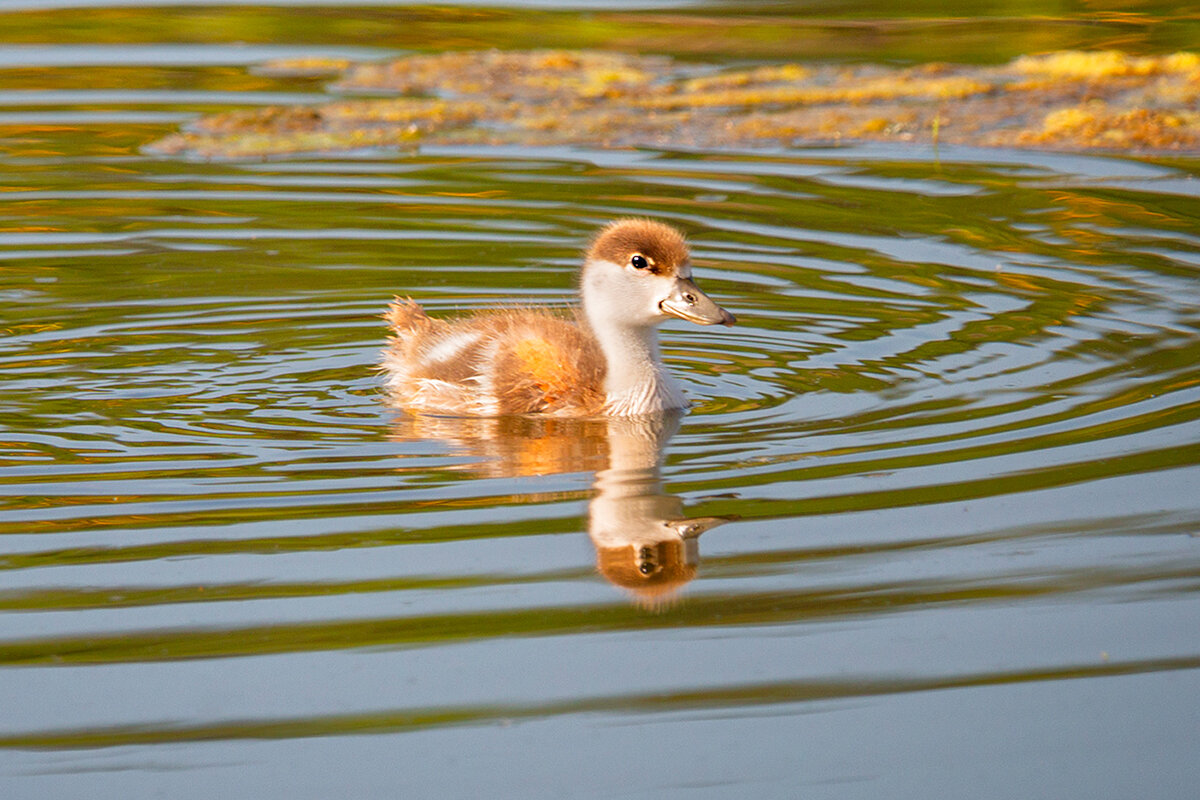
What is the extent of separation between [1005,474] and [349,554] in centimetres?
219

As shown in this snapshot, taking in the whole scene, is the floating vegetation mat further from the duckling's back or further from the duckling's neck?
the duckling's neck

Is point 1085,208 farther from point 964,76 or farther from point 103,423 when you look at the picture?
point 103,423

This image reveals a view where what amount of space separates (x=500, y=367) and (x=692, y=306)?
81 cm

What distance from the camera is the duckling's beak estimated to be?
7145mm

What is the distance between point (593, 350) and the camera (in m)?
7.42

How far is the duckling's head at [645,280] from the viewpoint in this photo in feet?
23.6

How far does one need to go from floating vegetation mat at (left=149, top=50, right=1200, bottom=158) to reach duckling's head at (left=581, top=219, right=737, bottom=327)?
5292mm

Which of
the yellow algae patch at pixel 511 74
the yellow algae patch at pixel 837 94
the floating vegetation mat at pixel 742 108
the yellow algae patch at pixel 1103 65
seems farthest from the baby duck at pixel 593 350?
the yellow algae patch at pixel 1103 65

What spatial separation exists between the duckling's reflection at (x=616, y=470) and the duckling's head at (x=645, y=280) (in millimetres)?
439

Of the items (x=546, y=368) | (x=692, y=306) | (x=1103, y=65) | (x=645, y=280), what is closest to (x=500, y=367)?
(x=546, y=368)

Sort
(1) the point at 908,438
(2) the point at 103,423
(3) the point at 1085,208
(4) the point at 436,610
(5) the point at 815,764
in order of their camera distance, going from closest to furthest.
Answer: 1. (5) the point at 815,764
2. (4) the point at 436,610
3. (1) the point at 908,438
4. (2) the point at 103,423
5. (3) the point at 1085,208

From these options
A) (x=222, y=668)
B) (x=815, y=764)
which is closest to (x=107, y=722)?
(x=222, y=668)

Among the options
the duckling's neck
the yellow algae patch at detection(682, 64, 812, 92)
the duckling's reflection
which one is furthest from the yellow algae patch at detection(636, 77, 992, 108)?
the duckling's reflection

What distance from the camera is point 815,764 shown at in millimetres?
4020
